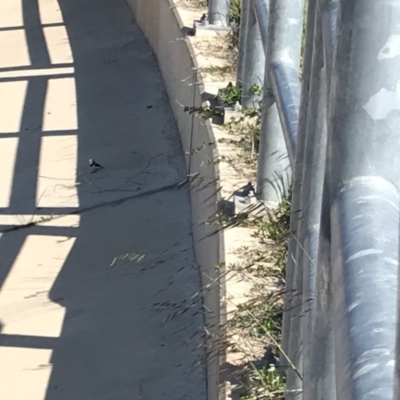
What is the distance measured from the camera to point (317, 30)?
2068 mm

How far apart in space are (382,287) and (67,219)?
14.3 ft

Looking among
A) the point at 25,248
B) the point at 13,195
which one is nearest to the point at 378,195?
the point at 25,248

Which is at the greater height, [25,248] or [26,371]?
[25,248]

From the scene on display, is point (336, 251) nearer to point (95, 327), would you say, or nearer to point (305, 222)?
point (305, 222)

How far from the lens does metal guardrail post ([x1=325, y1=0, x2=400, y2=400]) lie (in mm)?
1171

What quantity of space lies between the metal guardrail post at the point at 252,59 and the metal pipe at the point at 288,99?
0.89m

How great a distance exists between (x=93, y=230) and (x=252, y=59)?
144 cm

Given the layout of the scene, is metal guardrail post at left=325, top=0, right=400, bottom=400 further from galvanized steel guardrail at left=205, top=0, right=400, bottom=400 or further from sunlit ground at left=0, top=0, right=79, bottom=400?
sunlit ground at left=0, top=0, right=79, bottom=400

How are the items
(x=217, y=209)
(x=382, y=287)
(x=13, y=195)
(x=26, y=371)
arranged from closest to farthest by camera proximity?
1. (x=382, y=287)
2. (x=217, y=209)
3. (x=26, y=371)
4. (x=13, y=195)

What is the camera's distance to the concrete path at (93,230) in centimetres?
407

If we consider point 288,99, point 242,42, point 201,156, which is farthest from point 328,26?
point 201,156

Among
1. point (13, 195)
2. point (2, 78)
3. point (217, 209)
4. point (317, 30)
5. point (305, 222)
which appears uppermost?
point (2, 78)

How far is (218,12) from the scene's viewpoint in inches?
213

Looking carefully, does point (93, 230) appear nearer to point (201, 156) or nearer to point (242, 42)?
point (201, 156)
